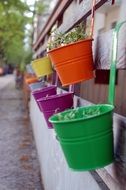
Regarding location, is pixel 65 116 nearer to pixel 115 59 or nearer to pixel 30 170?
pixel 115 59

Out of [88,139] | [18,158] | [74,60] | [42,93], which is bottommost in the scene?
[18,158]

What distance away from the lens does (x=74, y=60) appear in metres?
2.66

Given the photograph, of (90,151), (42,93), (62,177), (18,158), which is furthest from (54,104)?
(18,158)

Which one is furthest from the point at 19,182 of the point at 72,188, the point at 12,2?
the point at 12,2

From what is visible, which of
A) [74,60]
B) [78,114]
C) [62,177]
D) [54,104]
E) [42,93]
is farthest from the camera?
[42,93]

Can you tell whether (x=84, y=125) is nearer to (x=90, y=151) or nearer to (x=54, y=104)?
(x=90, y=151)

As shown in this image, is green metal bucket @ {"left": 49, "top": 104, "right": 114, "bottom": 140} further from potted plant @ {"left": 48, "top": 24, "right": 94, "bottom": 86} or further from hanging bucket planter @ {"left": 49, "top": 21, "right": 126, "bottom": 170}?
potted plant @ {"left": 48, "top": 24, "right": 94, "bottom": 86}

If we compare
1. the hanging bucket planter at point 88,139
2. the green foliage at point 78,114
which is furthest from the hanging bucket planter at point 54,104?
the hanging bucket planter at point 88,139

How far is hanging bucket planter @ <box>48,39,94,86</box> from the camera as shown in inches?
103

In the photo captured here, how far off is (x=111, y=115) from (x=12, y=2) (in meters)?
→ 18.8

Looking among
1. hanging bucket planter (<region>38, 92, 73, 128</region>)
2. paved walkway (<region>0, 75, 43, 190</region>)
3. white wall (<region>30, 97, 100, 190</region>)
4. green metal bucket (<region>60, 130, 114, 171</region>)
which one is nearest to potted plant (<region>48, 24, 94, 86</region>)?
hanging bucket planter (<region>38, 92, 73, 128</region>)

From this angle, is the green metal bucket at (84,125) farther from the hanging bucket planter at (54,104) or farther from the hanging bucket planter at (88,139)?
the hanging bucket planter at (54,104)

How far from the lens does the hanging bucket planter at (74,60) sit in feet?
8.57

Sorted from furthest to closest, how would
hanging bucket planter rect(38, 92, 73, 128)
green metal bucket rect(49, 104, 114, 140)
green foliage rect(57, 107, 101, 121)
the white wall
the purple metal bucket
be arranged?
the purple metal bucket → hanging bucket planter rect(38, 92, 73, 128) → the white wall → green foliage rect(57, 107, 101, 121) → green metal bucket rect(49, 104, 114, 140)
